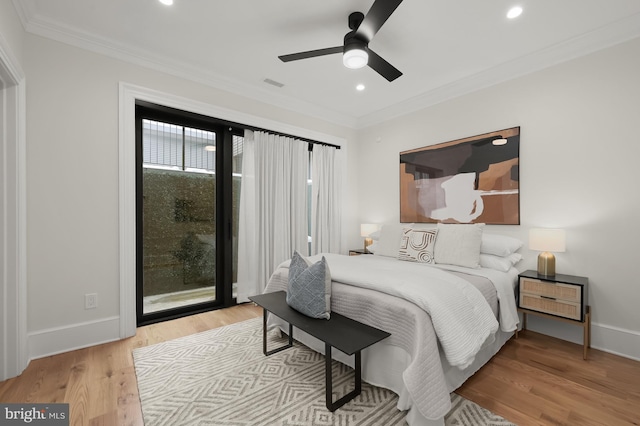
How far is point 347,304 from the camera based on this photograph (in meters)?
2.06

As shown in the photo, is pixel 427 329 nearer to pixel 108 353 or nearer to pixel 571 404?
pixel 571 404

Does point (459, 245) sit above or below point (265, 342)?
above

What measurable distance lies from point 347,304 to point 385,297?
0.30 metres

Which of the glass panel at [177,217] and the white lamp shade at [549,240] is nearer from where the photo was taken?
the white lamp shade at [549,240]

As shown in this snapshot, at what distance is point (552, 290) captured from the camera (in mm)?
2459

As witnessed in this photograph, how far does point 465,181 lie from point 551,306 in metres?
1.52

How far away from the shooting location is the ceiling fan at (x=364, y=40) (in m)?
1.75

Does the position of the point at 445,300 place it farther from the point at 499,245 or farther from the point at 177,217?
the point at 177,217

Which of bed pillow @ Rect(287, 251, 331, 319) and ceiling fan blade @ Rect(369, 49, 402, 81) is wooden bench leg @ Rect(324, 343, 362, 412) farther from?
ceiling fan blade @ Rect(369, 49, 402, 81)

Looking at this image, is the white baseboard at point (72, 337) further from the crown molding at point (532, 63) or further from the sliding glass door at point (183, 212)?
the crown molding at point (532, 63)

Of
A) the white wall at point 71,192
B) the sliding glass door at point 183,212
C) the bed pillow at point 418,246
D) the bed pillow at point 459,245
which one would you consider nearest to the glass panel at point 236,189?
the sliding glass door at point 183,212

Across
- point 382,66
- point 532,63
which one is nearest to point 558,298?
point 532,63

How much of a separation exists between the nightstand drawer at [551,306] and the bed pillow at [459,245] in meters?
0.49

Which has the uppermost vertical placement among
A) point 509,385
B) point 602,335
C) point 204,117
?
point 204,117
